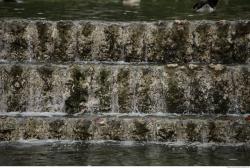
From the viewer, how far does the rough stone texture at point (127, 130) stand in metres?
12.3

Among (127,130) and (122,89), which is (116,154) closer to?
(127,130)

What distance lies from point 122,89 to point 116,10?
5.48 metres

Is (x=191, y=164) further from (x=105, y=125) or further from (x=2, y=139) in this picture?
(x=2, y=139)

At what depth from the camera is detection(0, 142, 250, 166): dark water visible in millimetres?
10734

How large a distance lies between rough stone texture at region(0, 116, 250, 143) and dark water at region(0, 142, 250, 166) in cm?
26

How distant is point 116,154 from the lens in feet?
37.1

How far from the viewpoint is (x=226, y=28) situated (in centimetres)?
1475

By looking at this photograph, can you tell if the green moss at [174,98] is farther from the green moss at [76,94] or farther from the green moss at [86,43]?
the green moss at [86,43]

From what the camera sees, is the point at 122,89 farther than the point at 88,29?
No

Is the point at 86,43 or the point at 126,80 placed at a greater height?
the point at 86,43

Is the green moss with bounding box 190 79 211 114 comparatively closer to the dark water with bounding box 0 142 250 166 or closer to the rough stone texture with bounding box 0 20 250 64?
the rough stone texture with bounding box 0 20 250 64

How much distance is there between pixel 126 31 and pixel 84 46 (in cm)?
82

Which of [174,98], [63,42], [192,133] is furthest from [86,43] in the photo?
[192,133]

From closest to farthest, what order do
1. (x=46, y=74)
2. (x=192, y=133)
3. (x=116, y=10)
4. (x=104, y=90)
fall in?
(x=192, y=133) → (x=46, y=74) → (x=104, y=90) → (x=116, y=10)
